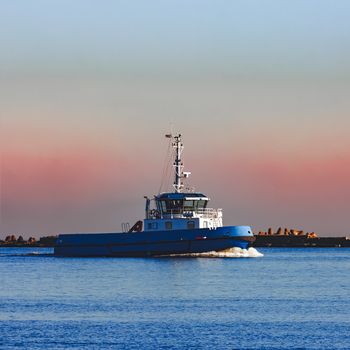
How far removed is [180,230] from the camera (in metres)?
102

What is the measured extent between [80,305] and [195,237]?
42.3 m

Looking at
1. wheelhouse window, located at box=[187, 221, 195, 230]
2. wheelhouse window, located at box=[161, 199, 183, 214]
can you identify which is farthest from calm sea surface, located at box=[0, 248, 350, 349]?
wheelhouse window, located at box=[161, 199, 183, 214]

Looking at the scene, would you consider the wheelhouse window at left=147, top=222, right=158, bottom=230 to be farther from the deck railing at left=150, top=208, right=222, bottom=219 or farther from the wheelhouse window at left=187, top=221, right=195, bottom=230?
the wheelhouse window at left=187, top=221, right=195, bottom=230

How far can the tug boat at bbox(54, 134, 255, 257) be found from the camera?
101 m

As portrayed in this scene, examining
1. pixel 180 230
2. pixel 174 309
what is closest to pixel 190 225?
pixel 180 230

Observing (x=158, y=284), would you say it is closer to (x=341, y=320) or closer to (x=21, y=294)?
(x=21, y=294)

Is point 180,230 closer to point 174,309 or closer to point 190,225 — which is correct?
point 190,225

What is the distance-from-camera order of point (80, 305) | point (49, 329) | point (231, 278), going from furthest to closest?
point (231, 278) → point (80, 305) → point (49, 329)

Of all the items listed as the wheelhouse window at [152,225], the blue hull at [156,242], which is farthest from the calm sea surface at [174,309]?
the wheelhouse window at [152,225]

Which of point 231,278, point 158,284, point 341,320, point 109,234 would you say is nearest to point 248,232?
point 109,234

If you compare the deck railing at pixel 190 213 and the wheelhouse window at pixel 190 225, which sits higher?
the deck railing at pixel 190 213

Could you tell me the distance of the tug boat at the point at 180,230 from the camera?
101 metres

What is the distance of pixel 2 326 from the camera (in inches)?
1982

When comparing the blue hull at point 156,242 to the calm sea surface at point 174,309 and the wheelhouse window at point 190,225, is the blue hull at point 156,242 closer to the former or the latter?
the wheelhouse window at point 190,225
